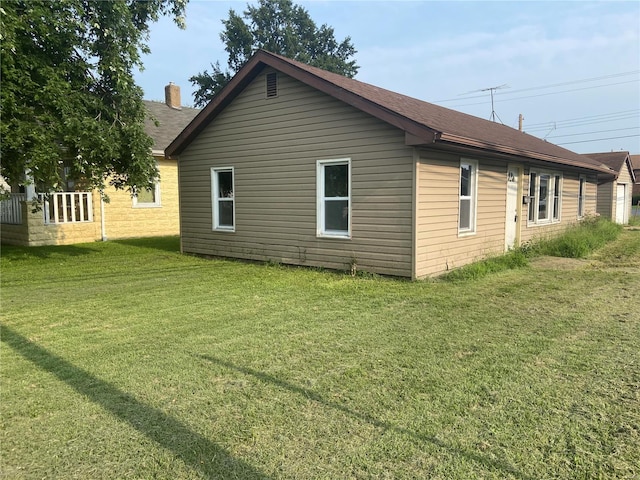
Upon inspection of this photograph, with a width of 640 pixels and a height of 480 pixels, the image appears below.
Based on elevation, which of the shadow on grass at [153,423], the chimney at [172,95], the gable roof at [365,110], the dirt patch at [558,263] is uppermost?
the chimney at [172,95]

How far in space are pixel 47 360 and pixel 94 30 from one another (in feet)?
24.6

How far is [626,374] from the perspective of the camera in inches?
157

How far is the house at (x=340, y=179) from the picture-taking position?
826 centimetres

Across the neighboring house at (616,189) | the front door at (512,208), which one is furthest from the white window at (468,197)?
the neighboring house at (616,189)

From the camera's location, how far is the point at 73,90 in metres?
9.32

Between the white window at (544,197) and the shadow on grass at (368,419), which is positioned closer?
the shadow on grass at (368,419)

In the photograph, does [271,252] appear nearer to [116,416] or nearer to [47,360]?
[47,360]

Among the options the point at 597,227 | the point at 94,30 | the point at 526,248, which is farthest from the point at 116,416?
the point at 597,227

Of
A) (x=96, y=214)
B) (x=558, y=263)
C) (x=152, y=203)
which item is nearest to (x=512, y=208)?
(x=558, y=263)

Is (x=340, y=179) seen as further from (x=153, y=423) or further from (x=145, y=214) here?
(x=145, y=214)

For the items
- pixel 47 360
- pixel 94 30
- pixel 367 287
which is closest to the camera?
pixel 47 360

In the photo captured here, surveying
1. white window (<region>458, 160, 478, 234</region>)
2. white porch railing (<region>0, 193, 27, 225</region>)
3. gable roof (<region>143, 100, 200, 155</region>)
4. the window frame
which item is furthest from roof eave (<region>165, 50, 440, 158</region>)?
white porch railing (<region>0, 193, 27, 225</region>)

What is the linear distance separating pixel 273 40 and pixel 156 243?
28.7 meters

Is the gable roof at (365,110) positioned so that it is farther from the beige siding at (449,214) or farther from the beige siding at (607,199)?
the beige siding at (607,199)
